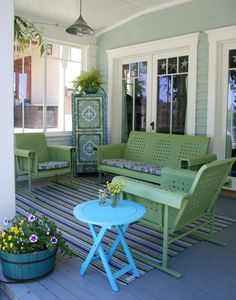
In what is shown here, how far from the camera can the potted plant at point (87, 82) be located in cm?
605

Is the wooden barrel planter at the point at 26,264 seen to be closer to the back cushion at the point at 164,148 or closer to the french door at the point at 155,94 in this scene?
the back cushion at the point at 164,148

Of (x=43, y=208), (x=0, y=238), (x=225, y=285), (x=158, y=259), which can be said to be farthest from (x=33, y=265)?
(x=43, y=208)

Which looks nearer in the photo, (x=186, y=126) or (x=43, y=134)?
(x=186, y=126)

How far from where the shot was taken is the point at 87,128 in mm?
6078

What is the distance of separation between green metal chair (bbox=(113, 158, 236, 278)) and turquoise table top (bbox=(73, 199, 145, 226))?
169mm

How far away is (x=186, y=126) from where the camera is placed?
523 cm

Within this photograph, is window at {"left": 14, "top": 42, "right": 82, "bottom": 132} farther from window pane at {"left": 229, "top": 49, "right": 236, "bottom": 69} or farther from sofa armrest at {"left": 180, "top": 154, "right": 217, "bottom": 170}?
window pane at {"left": 229, "top": 49, "right": 236, "bottom": 69}

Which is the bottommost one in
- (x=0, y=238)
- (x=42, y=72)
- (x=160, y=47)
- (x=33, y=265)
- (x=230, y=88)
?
(x=33, y=265)

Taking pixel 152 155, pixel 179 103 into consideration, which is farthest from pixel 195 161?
pixel 179 103

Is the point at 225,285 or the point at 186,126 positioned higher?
the point at 186,126

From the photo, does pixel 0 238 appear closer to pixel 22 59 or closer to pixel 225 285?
pixel 225 285

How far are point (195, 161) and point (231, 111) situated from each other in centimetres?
121

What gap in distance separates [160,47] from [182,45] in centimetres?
42

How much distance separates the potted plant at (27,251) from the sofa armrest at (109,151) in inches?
114
